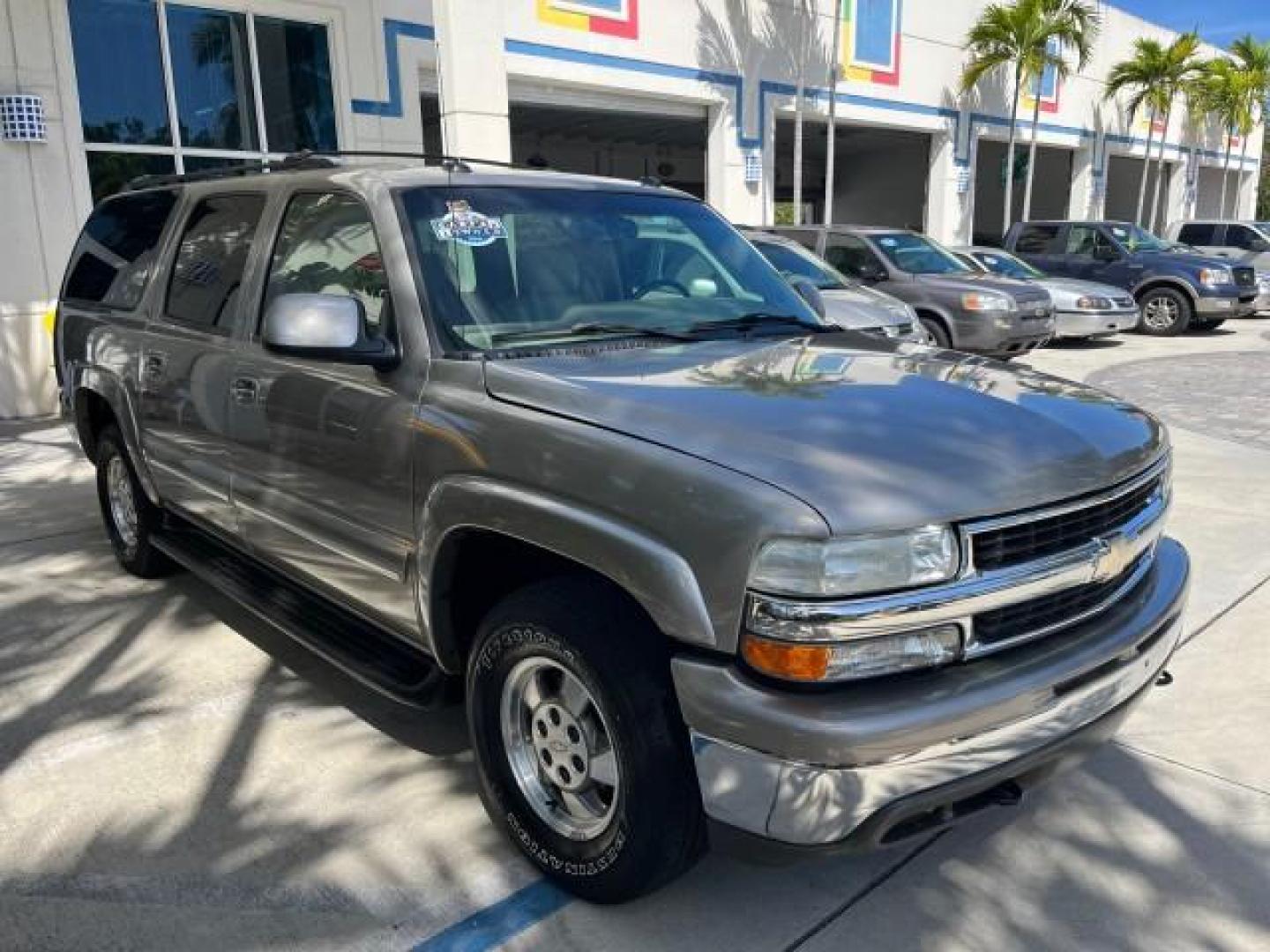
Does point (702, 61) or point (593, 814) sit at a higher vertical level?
point (702, 61)

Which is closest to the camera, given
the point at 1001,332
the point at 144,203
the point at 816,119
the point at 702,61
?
the point at 144,203

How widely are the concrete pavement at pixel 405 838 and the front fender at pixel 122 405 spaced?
0.68 m

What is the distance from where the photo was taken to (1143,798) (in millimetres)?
3225

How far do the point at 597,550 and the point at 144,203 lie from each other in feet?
12.3

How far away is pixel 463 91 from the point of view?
1203 centimetres

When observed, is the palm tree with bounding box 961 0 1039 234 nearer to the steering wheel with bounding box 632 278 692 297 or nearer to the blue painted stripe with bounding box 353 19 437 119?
the blue painted stripe with bounding box 353 19 437 119

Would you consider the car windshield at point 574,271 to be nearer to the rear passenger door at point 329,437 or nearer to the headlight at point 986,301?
the rear passenger door at point 329,437

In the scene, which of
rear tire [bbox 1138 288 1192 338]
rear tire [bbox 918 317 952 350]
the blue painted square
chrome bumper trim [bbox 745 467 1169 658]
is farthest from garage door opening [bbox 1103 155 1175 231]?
chrome bumper trim [bbox 745 467 1169 658]

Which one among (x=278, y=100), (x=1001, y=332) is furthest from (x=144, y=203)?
(x=1001, y=332)

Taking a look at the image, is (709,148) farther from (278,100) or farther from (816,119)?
(278,100)

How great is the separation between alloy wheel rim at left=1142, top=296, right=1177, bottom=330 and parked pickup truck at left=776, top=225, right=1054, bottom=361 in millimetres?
4724

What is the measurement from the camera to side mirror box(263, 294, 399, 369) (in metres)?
2.93

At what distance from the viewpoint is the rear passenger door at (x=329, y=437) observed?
10.2ft

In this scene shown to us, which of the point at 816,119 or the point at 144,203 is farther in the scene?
the point at 816,119
